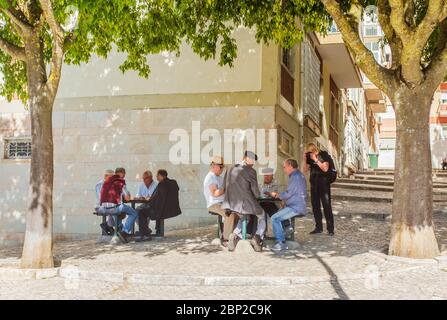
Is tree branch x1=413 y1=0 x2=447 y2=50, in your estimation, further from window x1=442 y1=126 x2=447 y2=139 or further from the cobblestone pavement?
window x1=442 y1=126 x2=447 y2=139

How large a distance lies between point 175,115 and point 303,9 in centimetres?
489

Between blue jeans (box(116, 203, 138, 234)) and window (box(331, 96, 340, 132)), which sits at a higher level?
window (box(331, 96, 340, 132))

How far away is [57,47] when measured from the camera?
7.89 metres

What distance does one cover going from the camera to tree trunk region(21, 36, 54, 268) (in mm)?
7664

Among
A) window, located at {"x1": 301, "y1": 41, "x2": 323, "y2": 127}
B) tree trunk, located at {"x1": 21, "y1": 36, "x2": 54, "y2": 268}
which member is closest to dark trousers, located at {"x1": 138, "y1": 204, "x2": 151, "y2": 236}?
tree trunk, located at {"x1": 21, "y1": 36, "x2": 54, "y2": 268}

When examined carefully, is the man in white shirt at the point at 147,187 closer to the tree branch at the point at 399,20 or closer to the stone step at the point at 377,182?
the tree branch at the point at 399,20

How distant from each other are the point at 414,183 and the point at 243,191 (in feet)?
8.58

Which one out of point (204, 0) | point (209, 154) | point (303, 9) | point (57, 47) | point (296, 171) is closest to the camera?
point (57, 47)

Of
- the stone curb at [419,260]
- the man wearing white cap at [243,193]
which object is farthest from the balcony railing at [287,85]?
the stone curb at [419,260]

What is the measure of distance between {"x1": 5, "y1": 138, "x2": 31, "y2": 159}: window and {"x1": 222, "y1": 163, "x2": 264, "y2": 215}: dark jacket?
814cm

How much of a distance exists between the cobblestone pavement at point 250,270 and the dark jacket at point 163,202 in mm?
546
